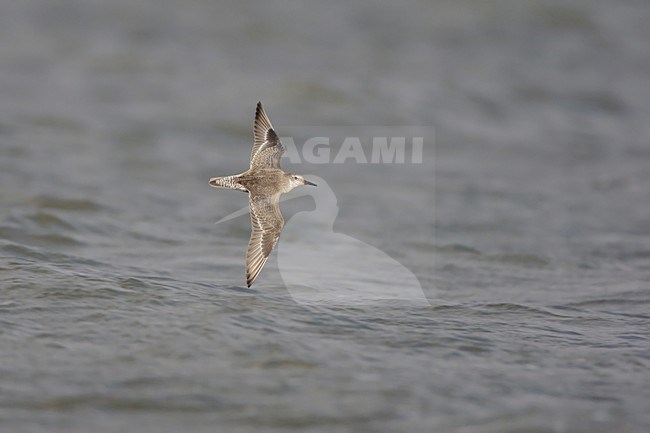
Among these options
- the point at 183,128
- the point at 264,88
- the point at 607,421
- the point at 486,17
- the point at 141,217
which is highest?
the point at 486,17

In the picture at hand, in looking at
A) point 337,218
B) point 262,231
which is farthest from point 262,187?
point 337,218

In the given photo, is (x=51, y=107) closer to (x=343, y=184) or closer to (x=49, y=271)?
(x=343, y=184)

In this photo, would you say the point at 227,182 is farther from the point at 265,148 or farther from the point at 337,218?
the point at 337,218

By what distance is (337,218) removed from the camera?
→ 881cm

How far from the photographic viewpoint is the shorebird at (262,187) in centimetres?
598

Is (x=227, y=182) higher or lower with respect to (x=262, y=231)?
higher

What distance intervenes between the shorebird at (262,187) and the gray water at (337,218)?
389mm

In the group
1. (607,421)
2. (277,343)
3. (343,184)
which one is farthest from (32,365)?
(343,184)

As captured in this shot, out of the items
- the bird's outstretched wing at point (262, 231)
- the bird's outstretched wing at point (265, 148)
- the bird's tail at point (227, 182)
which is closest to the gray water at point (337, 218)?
the bird's outstretched wing at point (262, 231)

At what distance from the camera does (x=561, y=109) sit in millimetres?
12695

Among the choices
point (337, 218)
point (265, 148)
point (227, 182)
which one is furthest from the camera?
point (337, 218)

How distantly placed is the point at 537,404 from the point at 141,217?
15.0ft

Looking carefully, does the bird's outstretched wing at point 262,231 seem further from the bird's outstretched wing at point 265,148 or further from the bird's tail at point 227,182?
the bird's outstretched wing at point 265,148

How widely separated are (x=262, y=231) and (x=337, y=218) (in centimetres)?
278
